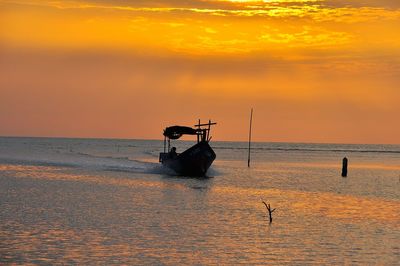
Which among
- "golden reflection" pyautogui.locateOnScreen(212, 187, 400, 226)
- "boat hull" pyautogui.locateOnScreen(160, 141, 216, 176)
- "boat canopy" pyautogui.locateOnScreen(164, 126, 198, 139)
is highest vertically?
"boat canopy" pyautogui.locateOnScreen(164, 126, 198, 139)

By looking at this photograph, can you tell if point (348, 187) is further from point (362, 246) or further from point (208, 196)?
point (362, 246)

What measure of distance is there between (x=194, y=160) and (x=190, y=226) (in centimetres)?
3654

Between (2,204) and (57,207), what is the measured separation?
3.59 m

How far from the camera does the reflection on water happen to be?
26.5 m

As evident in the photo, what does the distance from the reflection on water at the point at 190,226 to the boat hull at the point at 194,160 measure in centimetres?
1203

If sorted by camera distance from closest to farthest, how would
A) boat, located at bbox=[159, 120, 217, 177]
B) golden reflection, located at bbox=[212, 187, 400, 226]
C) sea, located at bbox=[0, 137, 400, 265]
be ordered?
sea, located at bbox=[0, 137, 400, 265]
golden reflection, located at bbox=[212, 187, 400, 226]
boat, located at bbox=[159, 120, 217, 177]

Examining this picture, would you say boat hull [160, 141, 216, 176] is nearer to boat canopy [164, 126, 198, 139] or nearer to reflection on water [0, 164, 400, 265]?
boat canopy [164, 126, 198, 139]

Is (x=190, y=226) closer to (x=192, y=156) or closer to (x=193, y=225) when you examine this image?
(x=193, y=225)

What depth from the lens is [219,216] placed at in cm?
3809

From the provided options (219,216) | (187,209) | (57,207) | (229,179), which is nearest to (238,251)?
(219,216)

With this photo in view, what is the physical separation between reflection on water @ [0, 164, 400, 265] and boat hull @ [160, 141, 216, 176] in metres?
12.0

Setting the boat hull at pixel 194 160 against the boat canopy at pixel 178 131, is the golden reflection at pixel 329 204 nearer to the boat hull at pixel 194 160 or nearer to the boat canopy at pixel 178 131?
the boat hull at pixel 194 160

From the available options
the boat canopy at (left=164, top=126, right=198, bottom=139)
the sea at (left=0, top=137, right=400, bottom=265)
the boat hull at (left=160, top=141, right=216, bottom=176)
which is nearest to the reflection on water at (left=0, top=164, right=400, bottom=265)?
the sea at (left=0, top=137, right=400, bottom=265)

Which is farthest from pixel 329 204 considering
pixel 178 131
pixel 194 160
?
pixel 178 131
